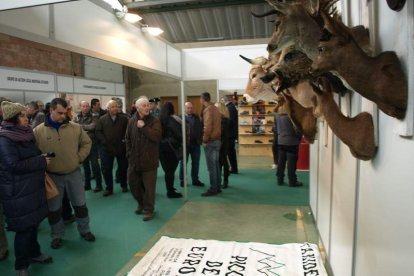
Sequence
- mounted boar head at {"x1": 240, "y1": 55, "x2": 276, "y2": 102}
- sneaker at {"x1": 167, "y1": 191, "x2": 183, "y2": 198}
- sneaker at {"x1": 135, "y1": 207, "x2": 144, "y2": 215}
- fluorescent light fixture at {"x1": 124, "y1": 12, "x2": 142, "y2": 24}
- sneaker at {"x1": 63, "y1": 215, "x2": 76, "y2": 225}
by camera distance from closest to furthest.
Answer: mounted boar head at {"x1": 240, "y1": 55, "x2": 276, "y2": 102}, fluorescent light fixture at {"x1": 124, "y1": 12, "x2": 142, "y2": 24}, sneaker at {"x1": 63, "y1": 215, "x2": 76, "y2": 225}, sneaker at {"x1": 135, "y1": 207, "x2": 144, "y2": 215}, sneaker at {"x1": 167, "y1": 191, "x2": 183, "y2": 198}

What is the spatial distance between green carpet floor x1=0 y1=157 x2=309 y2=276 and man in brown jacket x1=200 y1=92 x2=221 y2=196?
0.26m

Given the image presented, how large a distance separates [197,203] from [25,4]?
350cm

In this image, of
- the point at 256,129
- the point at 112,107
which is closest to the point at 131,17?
the point at 112,107

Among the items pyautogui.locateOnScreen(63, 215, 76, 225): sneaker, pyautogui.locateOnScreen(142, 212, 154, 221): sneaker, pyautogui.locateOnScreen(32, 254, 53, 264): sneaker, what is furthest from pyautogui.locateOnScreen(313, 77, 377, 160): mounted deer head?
pyautogui.locateOnScreen(63, 215, 76, 225): sneaker

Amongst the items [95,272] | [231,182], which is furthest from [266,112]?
[95,272]

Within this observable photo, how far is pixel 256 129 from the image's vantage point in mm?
8836

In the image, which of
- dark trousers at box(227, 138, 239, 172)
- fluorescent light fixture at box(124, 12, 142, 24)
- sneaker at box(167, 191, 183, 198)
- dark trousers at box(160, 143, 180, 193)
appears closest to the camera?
fluorescent light fixture at box(124, 12, 142, 24)

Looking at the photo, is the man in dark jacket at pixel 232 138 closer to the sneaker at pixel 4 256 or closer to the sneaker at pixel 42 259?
the sneaker at pixel 42 259

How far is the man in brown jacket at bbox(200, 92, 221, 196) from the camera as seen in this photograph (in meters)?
4.87

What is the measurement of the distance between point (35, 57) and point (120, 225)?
6800 millimetres

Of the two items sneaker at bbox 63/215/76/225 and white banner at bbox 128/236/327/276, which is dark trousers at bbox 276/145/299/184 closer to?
white banner at bbox 128/236/327/276

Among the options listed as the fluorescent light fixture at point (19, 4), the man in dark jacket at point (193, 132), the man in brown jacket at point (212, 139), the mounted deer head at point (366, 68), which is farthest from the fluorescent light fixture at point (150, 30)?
→ the mounted deer head at point (366, 68)

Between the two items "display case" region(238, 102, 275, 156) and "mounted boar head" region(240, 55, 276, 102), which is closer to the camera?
"mounted boar head" region(240, 55, 276, 102)

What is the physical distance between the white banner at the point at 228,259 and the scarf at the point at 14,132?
4.72 ft
